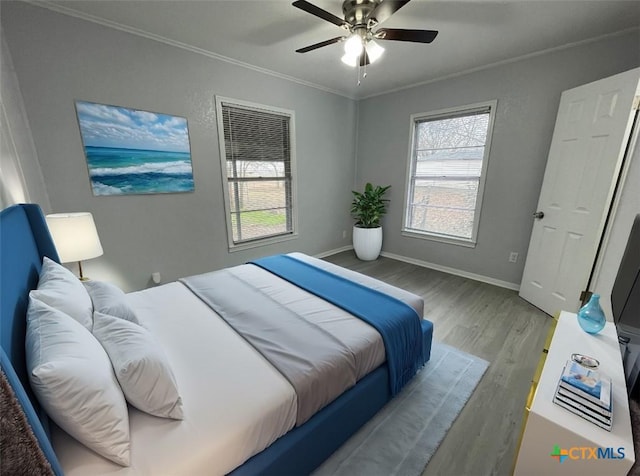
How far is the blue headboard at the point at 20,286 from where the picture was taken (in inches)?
25.2

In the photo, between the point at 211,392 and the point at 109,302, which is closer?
the point at 211,392

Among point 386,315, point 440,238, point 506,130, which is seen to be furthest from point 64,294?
point 506,130

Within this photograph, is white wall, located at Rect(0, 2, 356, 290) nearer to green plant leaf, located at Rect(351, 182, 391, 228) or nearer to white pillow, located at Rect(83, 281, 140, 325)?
green plant leaf, located at Rect(351, 182, 391, 228)

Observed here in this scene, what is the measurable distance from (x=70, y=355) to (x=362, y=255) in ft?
12.0

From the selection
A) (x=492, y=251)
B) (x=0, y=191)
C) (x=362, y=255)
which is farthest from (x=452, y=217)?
(x=0, y=191)

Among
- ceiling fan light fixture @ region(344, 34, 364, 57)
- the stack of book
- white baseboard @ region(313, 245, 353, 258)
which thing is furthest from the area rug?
white baseboard @ region(313, 245, 353, 258)

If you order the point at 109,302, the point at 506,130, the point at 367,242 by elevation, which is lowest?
the point at 367,242

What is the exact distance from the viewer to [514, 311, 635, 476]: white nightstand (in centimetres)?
86

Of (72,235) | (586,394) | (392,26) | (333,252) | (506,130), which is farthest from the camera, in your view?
(333,252)

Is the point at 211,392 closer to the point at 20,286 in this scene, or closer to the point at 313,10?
the point at 20,286

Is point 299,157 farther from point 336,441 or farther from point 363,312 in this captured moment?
point 336,441

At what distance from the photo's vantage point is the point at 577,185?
2.31m

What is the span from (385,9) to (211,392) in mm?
2298

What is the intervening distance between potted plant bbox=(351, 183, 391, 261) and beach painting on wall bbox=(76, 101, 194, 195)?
242 centimetres
